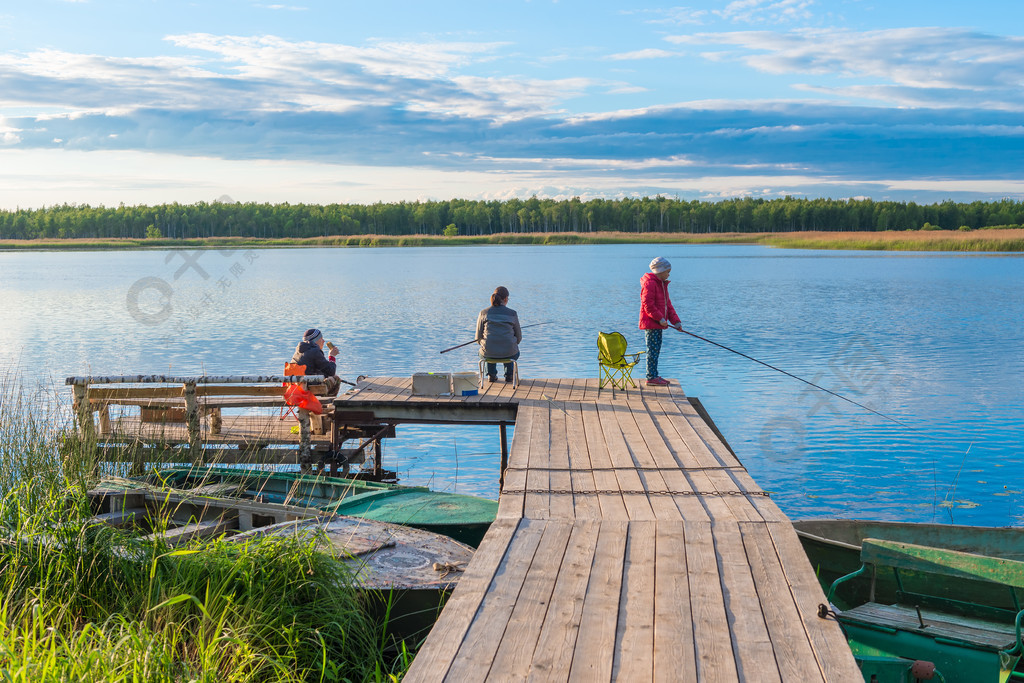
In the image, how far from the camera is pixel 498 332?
35.9 feet

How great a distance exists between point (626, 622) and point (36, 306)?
38.9m

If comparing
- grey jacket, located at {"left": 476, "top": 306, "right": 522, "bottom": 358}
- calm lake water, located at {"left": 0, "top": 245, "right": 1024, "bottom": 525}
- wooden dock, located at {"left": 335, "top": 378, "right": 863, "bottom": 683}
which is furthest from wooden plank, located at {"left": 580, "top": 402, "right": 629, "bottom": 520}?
calm lake water, located at {"left": 0, "top": 245, "right": 1024, "bottom": 525}

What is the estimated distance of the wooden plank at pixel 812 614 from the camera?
3.21 metres

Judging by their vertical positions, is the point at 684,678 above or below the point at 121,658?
above

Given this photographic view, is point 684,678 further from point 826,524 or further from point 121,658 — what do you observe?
point 826,524

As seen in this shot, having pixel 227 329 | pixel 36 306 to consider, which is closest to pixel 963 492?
pixel 227 329

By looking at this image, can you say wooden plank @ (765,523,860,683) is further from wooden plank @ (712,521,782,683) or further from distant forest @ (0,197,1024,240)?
distant forest @ (0,197,1024,240)

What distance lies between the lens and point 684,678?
3.13 meters

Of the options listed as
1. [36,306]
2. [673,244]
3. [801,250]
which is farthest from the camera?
[673,244]

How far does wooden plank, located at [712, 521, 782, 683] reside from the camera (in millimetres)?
3211

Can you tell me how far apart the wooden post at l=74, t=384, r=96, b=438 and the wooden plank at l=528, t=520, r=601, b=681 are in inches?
245

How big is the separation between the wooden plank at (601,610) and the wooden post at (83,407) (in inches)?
250

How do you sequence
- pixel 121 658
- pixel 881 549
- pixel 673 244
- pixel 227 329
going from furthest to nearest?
pixel 673 244
pixel 227 329
pixel 881 549
pixel 121 658

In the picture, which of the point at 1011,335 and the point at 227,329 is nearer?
the point at 1011,335
